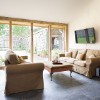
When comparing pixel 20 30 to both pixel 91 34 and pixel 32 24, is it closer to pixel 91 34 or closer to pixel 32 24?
pixel 32 24

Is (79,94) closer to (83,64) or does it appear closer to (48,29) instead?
(83,64)

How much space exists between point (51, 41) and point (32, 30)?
1.22 m

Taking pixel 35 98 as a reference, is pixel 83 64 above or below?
above

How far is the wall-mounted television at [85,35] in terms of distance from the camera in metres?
5.29

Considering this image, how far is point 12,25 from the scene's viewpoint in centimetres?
592

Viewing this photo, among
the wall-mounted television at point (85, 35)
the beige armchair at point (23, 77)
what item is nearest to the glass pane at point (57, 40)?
the wall-mounted television at point (85, 35)

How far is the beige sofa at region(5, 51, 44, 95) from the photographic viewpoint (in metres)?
2.91

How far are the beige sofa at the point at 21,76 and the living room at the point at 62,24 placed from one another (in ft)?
0.49

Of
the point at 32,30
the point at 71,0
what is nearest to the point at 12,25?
the point at 32,30

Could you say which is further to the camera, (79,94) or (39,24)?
(39,24)

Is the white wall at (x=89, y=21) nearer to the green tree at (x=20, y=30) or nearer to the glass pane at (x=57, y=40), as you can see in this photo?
the glass pane at (x=57, y=40)

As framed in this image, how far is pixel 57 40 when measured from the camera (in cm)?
706

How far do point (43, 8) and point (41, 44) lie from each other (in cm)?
204

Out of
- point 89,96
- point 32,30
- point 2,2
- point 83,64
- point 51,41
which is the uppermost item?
point 2,2
